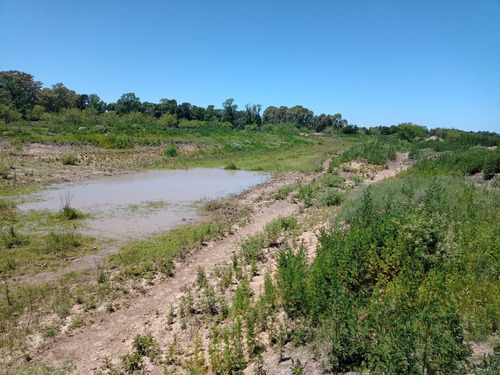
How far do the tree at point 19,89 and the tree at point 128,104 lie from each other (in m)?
23.5

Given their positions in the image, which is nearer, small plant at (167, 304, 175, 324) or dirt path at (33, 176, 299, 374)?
dirt path at (33, 176, 299, 374)

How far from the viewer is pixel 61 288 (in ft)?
22.0

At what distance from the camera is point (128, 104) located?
305 feet

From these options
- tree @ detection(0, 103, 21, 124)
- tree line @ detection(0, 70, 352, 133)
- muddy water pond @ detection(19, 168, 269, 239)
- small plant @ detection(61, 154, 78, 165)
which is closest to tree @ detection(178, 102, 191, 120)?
tree line @ detection(0, 70, 352, 133)

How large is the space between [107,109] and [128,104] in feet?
32.6

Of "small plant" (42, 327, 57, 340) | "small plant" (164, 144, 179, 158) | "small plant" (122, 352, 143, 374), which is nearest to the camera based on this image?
"small plant" (122, 352, 143, 374)

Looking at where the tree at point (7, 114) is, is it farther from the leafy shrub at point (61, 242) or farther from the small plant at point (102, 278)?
the small plant at point (102, 278)

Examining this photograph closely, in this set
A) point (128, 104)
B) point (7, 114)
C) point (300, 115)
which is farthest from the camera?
point (300, 115)

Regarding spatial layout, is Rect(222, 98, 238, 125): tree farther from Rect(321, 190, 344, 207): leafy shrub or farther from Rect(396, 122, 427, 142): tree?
Rect(321, 190, 344, 207): leafy shrub

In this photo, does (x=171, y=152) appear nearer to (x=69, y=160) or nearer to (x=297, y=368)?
(x=69, y=160)

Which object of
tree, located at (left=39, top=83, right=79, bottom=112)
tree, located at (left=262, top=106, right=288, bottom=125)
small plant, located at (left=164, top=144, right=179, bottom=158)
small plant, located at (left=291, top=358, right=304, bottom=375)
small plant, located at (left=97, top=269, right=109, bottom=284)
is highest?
tree, located at (left=262, top=106, right=288, bottom=125)

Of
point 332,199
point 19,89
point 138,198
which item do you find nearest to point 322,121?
point 19,89

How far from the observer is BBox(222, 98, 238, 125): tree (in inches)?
4434

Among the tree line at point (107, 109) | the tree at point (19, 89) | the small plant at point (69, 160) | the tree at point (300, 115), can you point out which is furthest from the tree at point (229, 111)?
the small plant at point (69, 160)
